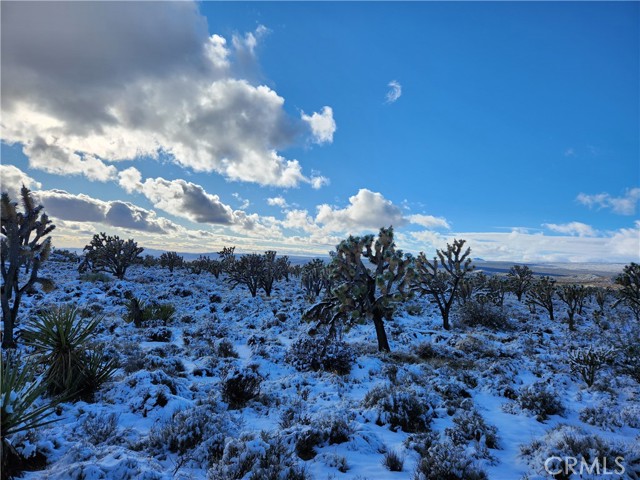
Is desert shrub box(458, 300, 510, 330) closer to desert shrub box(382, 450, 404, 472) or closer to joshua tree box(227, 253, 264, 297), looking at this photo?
desert shrub box(382, 450, 404, 472)

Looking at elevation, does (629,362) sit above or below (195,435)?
above

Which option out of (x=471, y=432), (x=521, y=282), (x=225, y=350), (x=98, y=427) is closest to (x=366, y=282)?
(x=225, y=350)

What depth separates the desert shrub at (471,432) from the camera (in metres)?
5.85

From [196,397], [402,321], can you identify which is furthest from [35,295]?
[402,321]

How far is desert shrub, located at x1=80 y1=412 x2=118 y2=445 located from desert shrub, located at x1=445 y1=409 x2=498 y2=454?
6.21m

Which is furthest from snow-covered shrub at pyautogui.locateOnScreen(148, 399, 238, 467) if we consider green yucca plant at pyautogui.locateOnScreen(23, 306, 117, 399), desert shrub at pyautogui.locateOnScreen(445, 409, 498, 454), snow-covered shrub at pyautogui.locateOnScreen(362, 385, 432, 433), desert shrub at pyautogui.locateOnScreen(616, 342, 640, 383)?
desert shrub at pyautogui.locateOnScreen(616, 342, 640, 383)

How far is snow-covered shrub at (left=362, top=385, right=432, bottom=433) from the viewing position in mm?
6613

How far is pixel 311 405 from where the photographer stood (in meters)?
7.65

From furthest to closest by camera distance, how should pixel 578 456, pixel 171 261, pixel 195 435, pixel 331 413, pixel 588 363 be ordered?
1. pixel 171 261
2. pixel 588 363
3. pixel 331 413
4. pixel 195 435
5. pixel 578 456

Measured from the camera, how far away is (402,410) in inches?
272

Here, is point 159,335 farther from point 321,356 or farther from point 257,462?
point 257,462

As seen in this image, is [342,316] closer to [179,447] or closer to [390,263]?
[390,263]

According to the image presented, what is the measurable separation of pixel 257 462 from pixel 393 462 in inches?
84.2

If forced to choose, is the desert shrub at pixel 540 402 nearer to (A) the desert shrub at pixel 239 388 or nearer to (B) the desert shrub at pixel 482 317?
A: (A) the desert shrub at pixel 239 388
